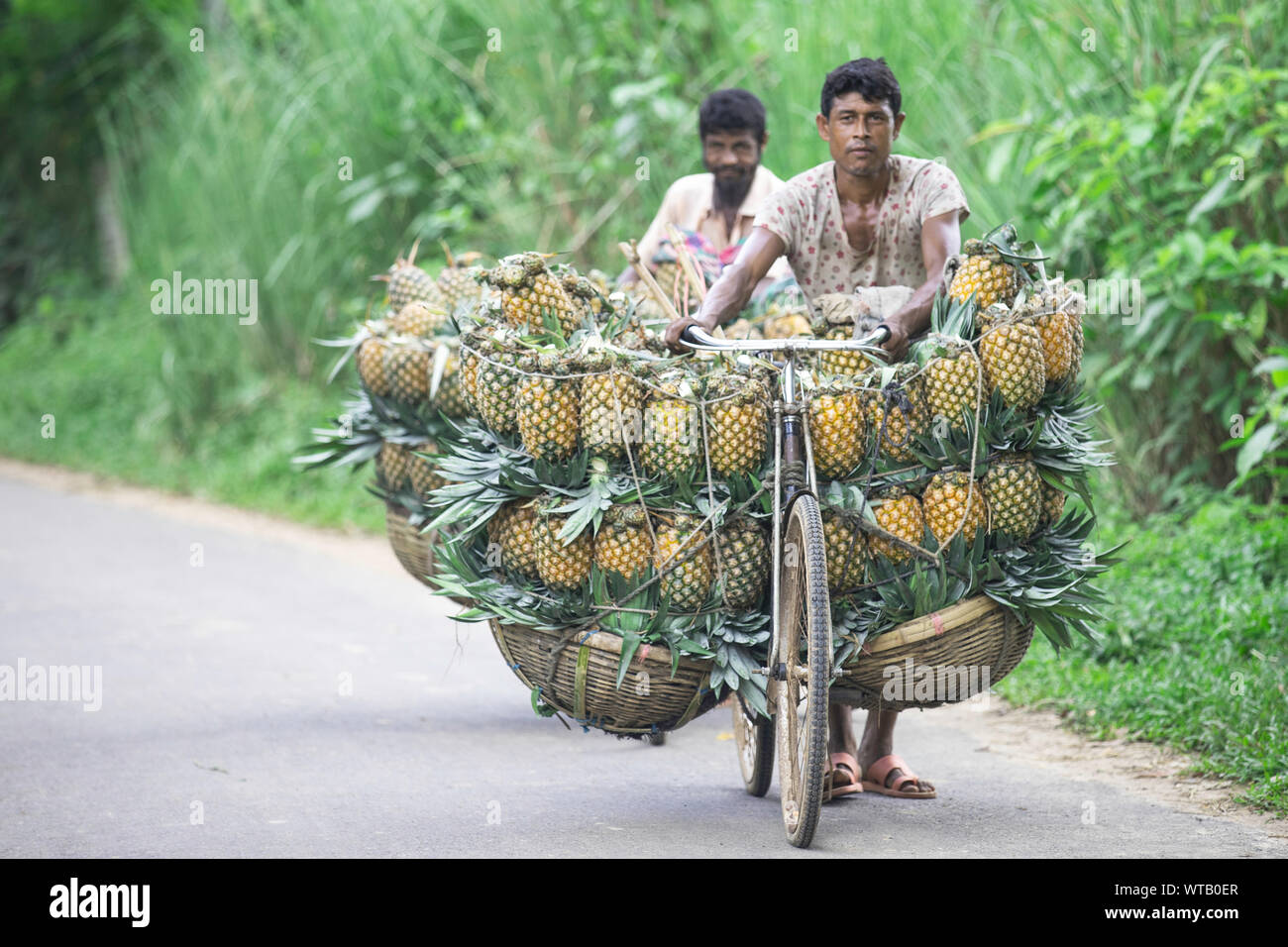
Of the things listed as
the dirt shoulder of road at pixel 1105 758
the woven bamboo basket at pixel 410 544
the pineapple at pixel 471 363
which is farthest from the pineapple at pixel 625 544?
the dirt shoulder of road at pixel 1105 758

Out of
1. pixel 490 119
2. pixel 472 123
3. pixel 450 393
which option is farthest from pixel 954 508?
pixel 490 119

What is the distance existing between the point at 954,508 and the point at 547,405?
1205 mm

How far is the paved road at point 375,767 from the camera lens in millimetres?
4531

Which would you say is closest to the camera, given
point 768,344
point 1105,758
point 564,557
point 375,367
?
point 768,344

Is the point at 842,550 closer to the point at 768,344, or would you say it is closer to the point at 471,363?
the point at 768,344

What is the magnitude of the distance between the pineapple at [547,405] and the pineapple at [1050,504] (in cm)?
141

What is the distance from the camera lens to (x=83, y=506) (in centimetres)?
1241

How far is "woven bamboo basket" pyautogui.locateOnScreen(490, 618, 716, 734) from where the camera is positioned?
444 centimetres

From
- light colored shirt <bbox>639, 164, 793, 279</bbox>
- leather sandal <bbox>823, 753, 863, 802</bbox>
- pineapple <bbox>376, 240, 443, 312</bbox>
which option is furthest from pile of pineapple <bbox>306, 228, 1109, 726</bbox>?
light colored shirt <bbox>639, 164, 793, 279</bbox>

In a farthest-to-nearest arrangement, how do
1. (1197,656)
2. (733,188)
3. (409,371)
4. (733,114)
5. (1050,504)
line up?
(733,188), (733,114), (1197,656), (409,371), (1050,504)

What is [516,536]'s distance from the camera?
469 cm

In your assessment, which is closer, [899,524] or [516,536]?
[899,524]

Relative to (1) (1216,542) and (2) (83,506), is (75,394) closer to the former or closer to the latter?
(2) (83,506)

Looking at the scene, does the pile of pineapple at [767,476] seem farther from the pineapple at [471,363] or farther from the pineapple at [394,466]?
the pineapple at [394,466]
